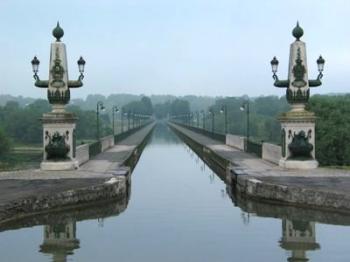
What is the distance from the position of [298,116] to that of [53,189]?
413 inches

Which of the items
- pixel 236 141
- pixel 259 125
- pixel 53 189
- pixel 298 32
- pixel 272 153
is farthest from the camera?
pixel 259 125

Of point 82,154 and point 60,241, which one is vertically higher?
point 82,154

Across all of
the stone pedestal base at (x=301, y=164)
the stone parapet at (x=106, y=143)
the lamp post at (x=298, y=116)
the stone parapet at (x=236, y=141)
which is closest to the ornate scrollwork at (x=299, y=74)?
the lamp post at (x=298, y=116)

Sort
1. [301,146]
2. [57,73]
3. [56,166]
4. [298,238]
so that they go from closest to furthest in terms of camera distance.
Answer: [298,238] → [301,146] → [56,166] → [57,73]

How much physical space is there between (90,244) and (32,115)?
12514 centimetres

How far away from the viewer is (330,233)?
13734 mm

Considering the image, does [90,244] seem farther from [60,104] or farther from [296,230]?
[60,104]

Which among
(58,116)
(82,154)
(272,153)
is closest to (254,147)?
(272,153)

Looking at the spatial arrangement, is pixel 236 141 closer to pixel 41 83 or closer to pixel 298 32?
pixel 298 32

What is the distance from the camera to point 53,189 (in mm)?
17578

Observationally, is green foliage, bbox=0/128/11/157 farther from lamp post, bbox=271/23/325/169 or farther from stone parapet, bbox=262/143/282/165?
lamp post, bbox=271/23/325/169

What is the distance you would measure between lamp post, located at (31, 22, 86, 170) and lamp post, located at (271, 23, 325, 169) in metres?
8.54

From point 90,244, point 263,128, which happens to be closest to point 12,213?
point 90,244

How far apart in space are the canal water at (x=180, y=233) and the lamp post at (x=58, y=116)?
14.8 ft
